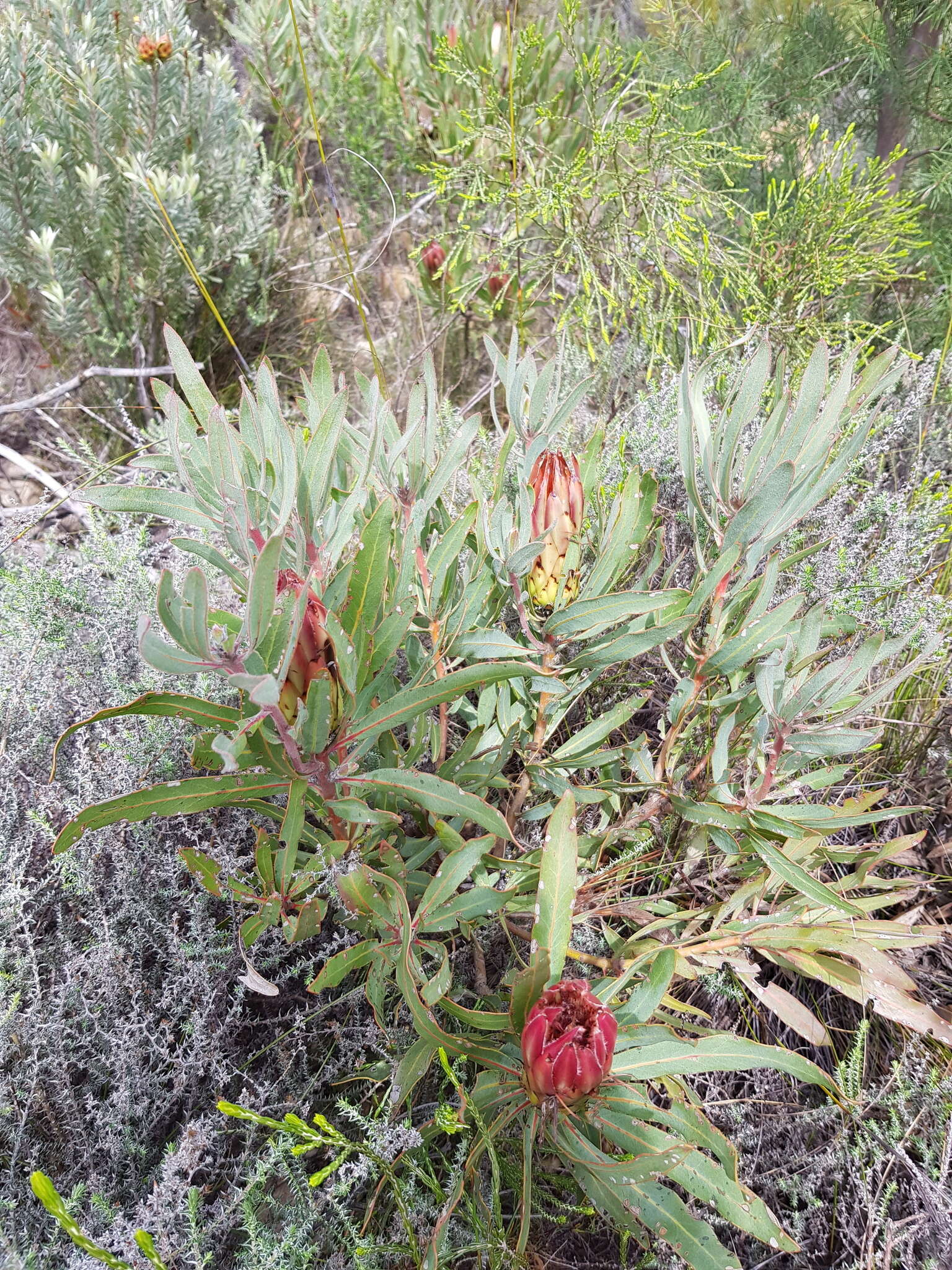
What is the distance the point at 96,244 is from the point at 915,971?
277 centimetres

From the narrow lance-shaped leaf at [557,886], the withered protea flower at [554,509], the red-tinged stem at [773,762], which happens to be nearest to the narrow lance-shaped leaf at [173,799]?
the narrow lance-shaped leaf at [557,886]

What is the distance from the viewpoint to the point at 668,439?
170 centimetres

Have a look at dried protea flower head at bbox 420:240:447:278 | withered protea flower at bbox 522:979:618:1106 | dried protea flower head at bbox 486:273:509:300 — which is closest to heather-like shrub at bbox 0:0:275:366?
dried protea flower head at bbox 420:240:447:278

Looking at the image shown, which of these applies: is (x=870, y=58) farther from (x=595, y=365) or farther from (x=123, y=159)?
(x=123, y=159)

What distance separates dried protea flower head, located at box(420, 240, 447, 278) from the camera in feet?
7.97

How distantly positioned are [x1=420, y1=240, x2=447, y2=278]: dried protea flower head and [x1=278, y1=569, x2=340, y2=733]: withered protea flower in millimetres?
1876

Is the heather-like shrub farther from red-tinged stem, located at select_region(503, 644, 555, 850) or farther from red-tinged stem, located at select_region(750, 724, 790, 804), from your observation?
red-tinged stem, located at select_region(750, 724, 790, 804)

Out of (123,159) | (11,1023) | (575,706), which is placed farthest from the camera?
(123,159)

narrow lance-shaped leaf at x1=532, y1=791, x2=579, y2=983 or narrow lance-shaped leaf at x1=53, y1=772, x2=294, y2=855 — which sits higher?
narrow lance-shaped leaf at x1=53, y1=772, x2=294, y2=855

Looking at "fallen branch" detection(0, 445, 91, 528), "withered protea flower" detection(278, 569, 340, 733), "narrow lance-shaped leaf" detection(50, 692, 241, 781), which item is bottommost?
"fallen branch" detection(0, 445, 91, 528)

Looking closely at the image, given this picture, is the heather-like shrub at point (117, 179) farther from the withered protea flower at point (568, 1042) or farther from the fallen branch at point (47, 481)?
the withered protea flower at point (568, 1042)

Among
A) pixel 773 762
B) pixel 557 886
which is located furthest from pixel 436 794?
pixel 773 762

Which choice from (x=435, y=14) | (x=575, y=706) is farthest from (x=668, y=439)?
(x=435, y=14)

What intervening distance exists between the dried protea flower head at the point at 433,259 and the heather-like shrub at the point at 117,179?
1.90 feet
